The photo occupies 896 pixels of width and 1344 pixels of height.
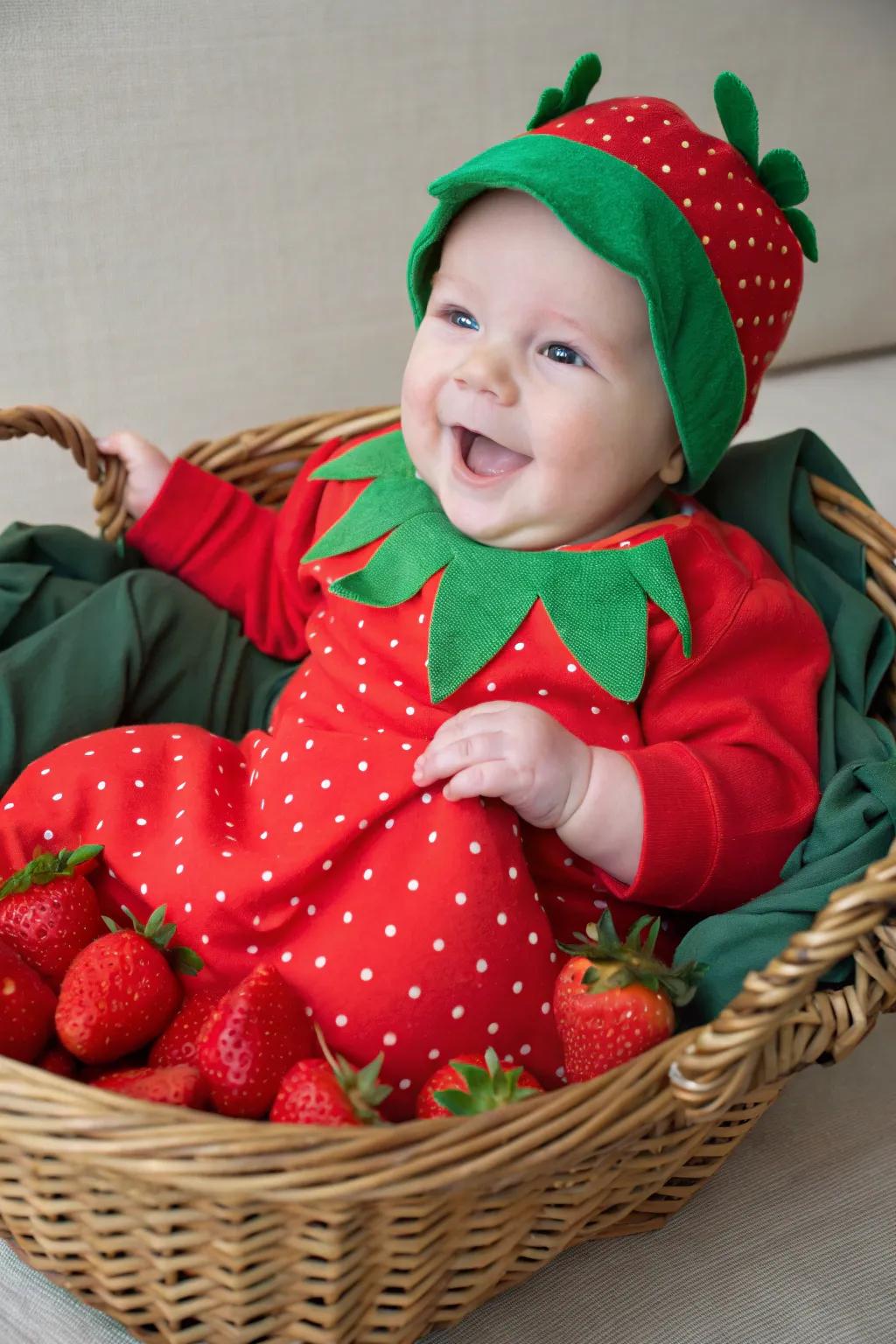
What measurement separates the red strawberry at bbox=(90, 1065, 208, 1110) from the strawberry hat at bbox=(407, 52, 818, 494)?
0.67 meters

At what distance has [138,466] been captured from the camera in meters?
1.43

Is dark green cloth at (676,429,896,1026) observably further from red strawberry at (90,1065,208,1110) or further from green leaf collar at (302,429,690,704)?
red strawberry at (90,1065,208,1110)

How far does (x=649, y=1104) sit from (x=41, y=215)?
50.4 inches

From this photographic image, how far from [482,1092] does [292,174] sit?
1.28m

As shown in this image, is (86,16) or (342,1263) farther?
(86,16)

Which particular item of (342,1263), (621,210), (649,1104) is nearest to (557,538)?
(621,210)

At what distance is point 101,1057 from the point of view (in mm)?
953

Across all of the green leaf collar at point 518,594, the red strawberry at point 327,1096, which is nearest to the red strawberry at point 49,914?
the red strawberry at point 327,1096

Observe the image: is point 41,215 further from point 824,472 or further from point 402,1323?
point 402,1323

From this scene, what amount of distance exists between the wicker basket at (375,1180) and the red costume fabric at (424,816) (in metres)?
0.16

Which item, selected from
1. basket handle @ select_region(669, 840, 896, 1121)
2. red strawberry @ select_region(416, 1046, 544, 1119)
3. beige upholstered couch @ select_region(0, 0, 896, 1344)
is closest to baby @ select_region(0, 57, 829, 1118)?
red strawberry @ select_region(416, 1046, 544, 1119)

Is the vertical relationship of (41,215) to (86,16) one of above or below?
below

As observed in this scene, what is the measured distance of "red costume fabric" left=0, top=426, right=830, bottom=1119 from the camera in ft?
3.35

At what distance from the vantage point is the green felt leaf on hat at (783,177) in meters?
1.16
